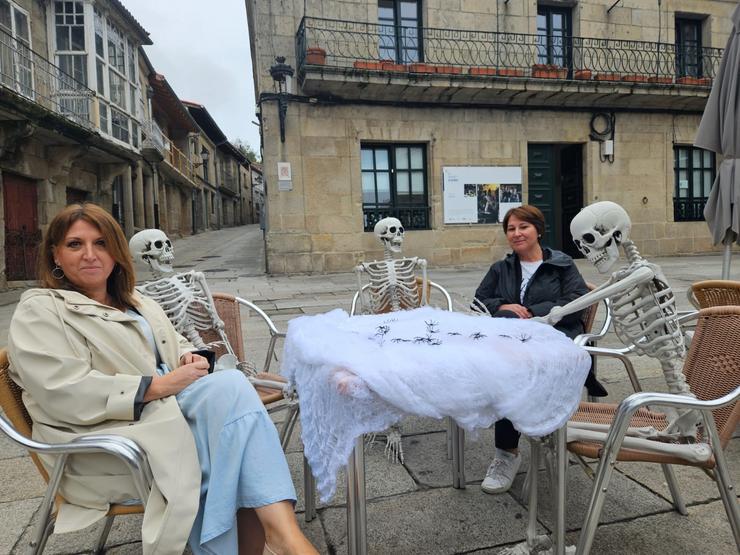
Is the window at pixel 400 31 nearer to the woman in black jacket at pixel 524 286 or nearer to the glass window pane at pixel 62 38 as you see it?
the glass window pane at pixel 62 38

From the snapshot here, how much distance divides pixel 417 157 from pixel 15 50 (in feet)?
27.2

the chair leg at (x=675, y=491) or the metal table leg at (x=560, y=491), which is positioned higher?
the metal table leg at (x=560, y=491)

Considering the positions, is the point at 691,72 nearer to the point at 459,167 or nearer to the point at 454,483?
the point at 459,167

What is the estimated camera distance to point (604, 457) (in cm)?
157

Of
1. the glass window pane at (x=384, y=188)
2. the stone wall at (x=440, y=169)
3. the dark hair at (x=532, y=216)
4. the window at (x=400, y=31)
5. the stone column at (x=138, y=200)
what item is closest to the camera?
the dark hair at (x=532, y=216)

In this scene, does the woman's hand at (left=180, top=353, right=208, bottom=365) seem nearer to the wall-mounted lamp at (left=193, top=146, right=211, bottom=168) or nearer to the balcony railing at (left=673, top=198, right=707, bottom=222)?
the balcony railing at (left=673, top=198, right=707, bottom=222)

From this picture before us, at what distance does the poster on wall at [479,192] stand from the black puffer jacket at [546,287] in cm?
857

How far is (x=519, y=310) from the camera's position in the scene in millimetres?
2586

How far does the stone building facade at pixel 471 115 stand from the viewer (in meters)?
10.4

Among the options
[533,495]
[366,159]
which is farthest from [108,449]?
[366,159]

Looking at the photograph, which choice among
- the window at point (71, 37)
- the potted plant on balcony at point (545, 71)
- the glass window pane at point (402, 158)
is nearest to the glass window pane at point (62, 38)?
the window at point (71, 37)

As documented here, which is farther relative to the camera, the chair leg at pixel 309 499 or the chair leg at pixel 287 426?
the chair leg at pixel 287 426

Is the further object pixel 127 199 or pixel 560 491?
pixel 127 199

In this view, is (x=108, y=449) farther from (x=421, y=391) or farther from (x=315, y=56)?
(x=315, y=56)
